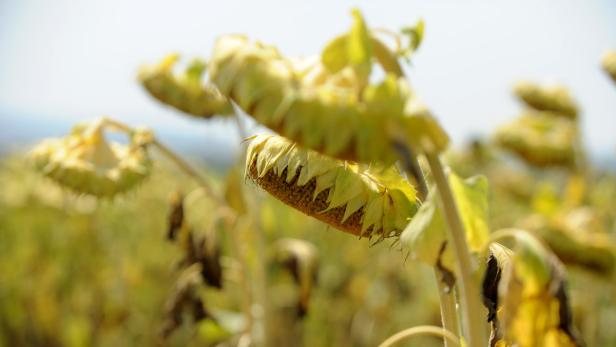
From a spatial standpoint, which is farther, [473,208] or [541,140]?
[541,140]

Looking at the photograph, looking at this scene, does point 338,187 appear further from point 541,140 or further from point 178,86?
point 541,140

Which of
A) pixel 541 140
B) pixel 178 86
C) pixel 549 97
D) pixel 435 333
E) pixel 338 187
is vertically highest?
pixel 338 187

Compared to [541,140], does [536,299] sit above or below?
above

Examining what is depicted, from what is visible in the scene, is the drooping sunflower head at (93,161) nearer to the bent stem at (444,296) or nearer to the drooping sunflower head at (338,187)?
the drooping sunflower head at (338,187)

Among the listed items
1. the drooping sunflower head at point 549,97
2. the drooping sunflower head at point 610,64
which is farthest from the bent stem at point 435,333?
the drooping sunflower head at point 549,97

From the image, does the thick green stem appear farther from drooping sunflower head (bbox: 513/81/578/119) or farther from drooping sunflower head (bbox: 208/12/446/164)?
drooping sunflower head (bbox: 513/81/578/119)

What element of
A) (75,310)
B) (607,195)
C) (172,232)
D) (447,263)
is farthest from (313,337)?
(447,263)

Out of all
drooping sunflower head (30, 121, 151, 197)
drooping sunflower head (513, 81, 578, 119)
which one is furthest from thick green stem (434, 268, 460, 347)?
drooping sunflower head (513, 81, 578, 119)

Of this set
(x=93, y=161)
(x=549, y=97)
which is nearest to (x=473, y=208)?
(x=93, y=161)
